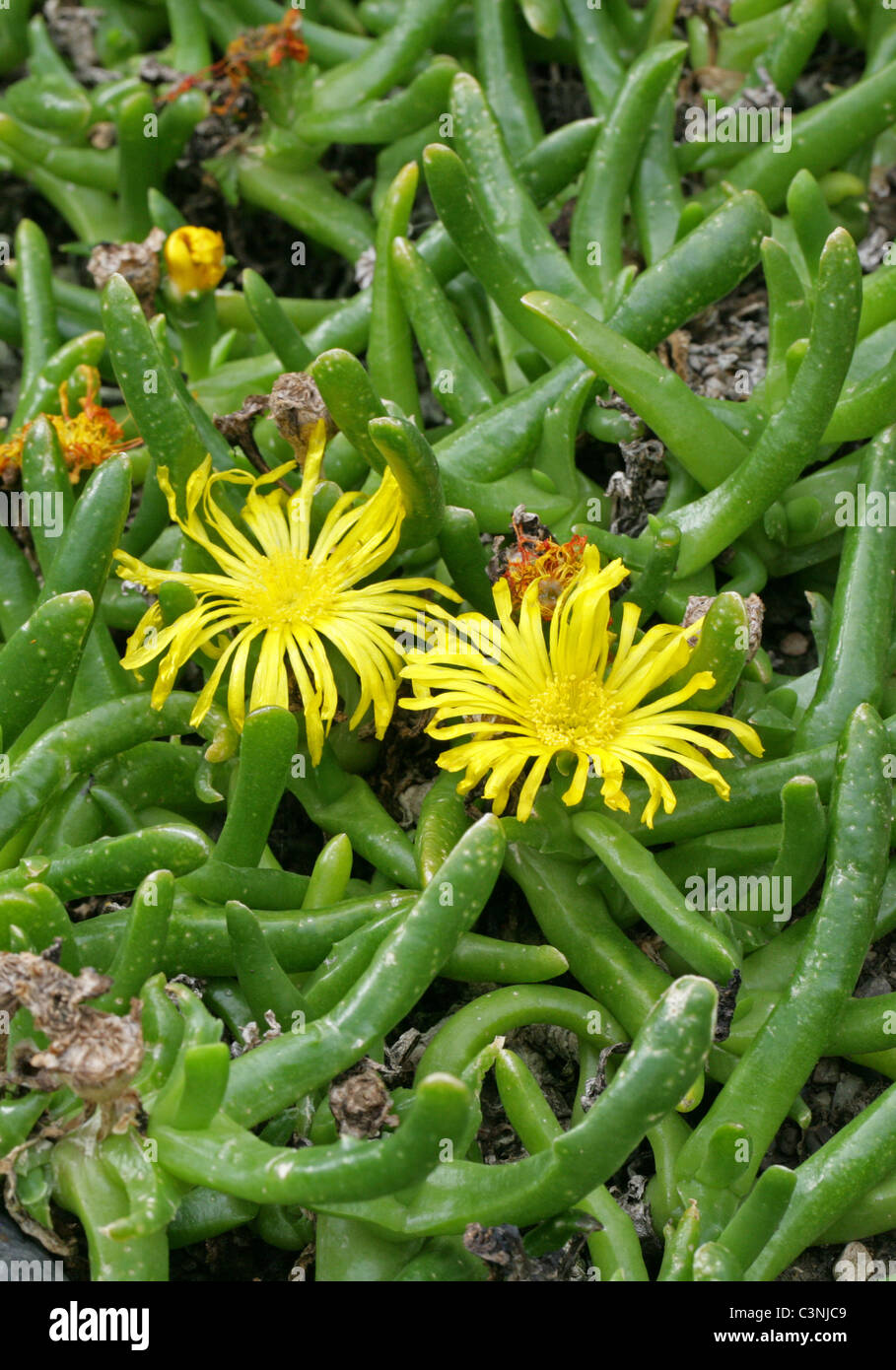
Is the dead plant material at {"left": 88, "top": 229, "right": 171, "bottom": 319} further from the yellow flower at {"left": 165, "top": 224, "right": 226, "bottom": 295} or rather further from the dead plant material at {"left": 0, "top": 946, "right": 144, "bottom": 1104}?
the dead plant material at {"left": 0, "top": 946, "right": 144, "bottom": 1104}

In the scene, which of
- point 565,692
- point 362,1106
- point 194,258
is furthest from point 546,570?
point 194,258

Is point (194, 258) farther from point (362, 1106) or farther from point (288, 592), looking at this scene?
point (362, 1106)

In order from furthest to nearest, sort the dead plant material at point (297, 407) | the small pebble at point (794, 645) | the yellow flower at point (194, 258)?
the yellow flower at point (194, 258) → the small pebble at point (794, 645) → the dead plant material at point (297, 407)

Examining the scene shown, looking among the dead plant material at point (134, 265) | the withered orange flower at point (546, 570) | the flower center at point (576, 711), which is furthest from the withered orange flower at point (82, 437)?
the flower center at point (576, 711)

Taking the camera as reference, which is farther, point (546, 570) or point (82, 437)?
point (82, 437)

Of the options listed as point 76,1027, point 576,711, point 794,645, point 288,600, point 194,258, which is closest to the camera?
point 76,1027

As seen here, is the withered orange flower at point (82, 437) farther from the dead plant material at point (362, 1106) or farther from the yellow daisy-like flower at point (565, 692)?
the dead plant material at point (362, 1106)

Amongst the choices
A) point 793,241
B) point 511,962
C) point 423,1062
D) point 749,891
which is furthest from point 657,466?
point 423,1062
